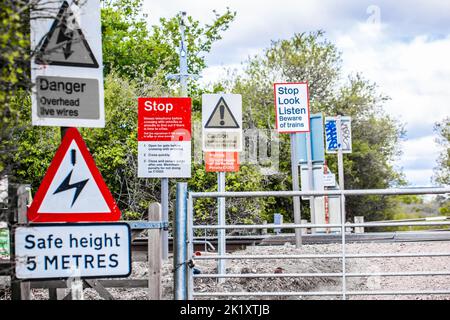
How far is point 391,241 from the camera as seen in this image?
21281 mm

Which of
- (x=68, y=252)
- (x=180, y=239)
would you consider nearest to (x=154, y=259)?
(x=180, y=239)

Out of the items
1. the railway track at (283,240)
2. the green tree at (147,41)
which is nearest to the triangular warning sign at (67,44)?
the railway track at (283,240)

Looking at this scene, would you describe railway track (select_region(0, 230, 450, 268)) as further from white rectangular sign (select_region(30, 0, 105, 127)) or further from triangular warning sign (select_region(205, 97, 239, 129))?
white rectangular sign (select_region(30, 0, 105, 127))

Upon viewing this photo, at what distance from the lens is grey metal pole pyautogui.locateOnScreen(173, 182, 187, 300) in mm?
9562

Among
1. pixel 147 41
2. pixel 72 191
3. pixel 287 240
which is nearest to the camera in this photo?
pixel 72 191

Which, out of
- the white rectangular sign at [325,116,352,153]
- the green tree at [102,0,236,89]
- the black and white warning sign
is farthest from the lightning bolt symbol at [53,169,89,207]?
the green tree at [102,0,236,89]

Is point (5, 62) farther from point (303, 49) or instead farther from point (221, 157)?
point (303, 49)

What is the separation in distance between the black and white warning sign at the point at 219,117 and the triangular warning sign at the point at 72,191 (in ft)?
22.1

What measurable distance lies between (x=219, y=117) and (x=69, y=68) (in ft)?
23.4

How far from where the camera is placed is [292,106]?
16.7 meters

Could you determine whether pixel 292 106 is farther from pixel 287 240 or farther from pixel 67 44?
pixel 67 44

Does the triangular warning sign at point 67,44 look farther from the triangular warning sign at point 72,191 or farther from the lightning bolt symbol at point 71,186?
the lightning bolt symbol at point 71,186

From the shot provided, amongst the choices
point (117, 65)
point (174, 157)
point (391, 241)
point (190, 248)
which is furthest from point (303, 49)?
point (190, 248)
